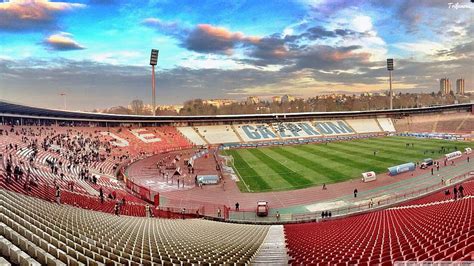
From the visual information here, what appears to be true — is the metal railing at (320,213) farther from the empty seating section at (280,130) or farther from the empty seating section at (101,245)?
the empty seating section at (280,130)

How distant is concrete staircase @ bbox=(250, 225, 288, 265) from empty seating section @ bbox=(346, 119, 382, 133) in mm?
66409

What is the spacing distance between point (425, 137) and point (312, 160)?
32.4 metres

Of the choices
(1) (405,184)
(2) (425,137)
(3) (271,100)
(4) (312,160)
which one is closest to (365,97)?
(3) (271,100)

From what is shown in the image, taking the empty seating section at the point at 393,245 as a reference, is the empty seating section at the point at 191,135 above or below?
above

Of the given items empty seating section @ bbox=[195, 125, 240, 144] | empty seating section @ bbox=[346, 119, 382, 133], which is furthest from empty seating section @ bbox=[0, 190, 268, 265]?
empty seating section @ bbox=[346, 119, 382, 133]

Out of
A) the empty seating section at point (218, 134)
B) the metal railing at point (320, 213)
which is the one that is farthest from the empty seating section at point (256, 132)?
the metal railing at point (320, 213)

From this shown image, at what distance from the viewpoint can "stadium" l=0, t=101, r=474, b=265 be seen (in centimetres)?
828

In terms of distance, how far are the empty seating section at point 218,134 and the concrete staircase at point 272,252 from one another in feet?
168

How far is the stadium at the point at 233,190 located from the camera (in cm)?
828

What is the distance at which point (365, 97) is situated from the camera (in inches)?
6063

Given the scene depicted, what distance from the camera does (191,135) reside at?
65.0 meters

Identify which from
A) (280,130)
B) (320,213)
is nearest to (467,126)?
(280,130)

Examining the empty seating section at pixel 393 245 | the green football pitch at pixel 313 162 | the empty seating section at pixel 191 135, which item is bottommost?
the green football pitch at pixel 313 162

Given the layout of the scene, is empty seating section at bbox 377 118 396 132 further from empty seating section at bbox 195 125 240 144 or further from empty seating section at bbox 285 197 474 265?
empty seating section at bbox 285 197 474 265
